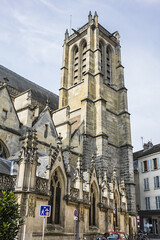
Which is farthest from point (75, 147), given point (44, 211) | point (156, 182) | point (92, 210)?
point (44, 211)

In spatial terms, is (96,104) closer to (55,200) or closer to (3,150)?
(3,150)

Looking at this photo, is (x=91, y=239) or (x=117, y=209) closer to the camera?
(x=91, y=239)

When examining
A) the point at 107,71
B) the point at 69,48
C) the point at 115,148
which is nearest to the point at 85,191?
the point at 115,148

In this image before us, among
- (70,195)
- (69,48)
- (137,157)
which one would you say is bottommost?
(70,195)

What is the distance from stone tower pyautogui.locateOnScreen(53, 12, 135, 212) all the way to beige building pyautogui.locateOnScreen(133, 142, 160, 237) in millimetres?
3131

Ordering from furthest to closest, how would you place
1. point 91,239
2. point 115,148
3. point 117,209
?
1. point 115,148
2. point 117,209
3. point 91,239

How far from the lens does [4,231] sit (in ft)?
22.6

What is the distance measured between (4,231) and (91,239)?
365 inches

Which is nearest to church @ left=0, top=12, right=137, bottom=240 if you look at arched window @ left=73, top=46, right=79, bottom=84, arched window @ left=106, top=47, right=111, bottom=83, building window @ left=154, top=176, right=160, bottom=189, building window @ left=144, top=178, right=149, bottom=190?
arched window @ left=106, top=47, right=111, bottom=83

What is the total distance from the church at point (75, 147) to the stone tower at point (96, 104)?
94 millimetres

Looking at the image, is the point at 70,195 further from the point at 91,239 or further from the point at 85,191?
the point at 91,239

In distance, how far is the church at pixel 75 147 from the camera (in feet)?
38.9

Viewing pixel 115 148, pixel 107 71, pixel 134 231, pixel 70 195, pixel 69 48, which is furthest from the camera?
pixel 69 48

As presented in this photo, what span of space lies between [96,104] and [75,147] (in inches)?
234
